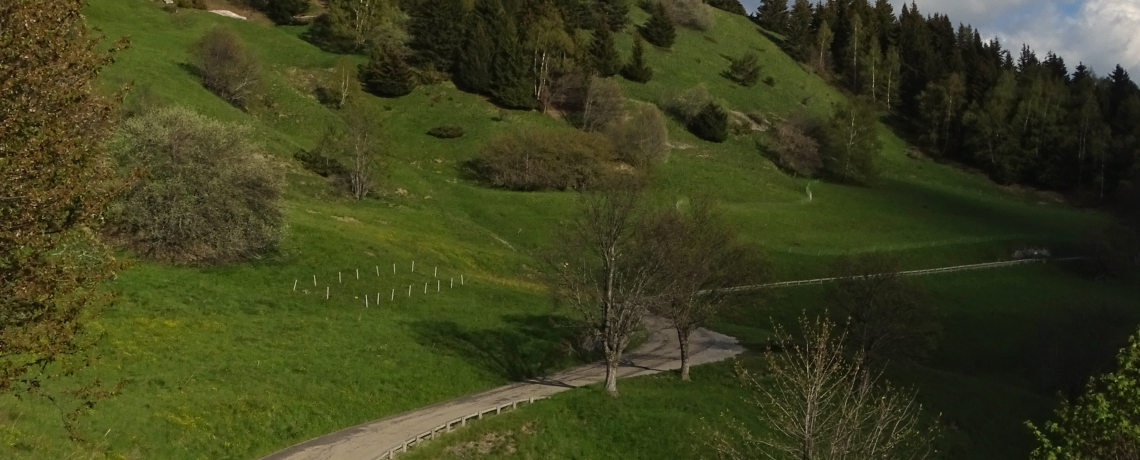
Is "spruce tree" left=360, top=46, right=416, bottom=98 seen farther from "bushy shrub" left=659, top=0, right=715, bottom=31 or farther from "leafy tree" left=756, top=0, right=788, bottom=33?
"leafy tree" left=756, top=0, right=788, bottom=33

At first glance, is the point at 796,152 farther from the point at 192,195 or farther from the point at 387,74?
the point at 192,195

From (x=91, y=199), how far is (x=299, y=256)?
3256 cm

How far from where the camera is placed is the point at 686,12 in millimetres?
125500

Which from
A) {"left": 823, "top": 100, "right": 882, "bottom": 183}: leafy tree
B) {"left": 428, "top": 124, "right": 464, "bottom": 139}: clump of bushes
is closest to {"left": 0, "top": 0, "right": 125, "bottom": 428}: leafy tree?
{"left": 428, "top": 124, "right": 464, "bottom": 139}: clump of bushes

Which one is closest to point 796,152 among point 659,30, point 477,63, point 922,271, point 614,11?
point 922,271

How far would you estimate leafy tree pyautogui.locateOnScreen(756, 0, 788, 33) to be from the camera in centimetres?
14762

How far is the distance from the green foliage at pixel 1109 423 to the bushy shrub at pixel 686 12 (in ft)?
372

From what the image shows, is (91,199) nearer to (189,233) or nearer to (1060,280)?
(189,233)

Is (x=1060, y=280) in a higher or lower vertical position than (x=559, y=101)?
lower

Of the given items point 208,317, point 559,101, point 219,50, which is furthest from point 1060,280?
point 219,50

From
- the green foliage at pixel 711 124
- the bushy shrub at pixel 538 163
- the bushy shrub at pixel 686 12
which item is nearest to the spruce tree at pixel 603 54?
the green foliage at pixel 711 124

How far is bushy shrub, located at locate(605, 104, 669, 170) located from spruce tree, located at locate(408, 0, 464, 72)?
75.4 feet

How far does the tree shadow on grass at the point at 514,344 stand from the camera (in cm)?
3559

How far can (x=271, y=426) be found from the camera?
24609mm
